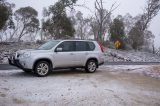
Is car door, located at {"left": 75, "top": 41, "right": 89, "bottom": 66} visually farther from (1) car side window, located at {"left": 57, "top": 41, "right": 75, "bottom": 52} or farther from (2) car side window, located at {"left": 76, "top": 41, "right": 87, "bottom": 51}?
(1) car side window, located at {"left": 57, "top": 41, "right": 75, "bottom": 52}

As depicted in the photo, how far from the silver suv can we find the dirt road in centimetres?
64

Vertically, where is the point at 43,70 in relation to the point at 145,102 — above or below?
above

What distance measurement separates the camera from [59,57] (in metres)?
13.3

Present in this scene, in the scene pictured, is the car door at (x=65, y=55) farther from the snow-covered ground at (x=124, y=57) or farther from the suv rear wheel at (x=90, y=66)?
the snow-covered ground at (x=124, y=57)

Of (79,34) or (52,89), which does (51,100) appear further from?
(79,34)

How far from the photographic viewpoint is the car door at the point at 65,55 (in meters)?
13.3

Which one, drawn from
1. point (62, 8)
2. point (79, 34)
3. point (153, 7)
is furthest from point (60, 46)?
point (79, 34)

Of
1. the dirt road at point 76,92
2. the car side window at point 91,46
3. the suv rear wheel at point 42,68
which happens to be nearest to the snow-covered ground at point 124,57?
the car side window at point 91,46


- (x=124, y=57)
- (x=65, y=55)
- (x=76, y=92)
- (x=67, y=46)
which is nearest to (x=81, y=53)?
(x=67, y=46)

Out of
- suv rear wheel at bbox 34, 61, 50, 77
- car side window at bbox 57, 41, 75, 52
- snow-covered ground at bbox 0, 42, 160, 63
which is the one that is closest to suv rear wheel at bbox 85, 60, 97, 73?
car side window at bbox 57, 41, 75, 52

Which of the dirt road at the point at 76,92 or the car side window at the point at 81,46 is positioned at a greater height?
the car side window at the point at 81,46

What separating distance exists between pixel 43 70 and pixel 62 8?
99.3ft

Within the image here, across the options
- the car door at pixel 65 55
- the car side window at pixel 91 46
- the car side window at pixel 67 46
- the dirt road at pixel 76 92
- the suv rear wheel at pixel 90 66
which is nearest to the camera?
the dirt road at pixel 76 92

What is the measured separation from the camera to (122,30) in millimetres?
50906
